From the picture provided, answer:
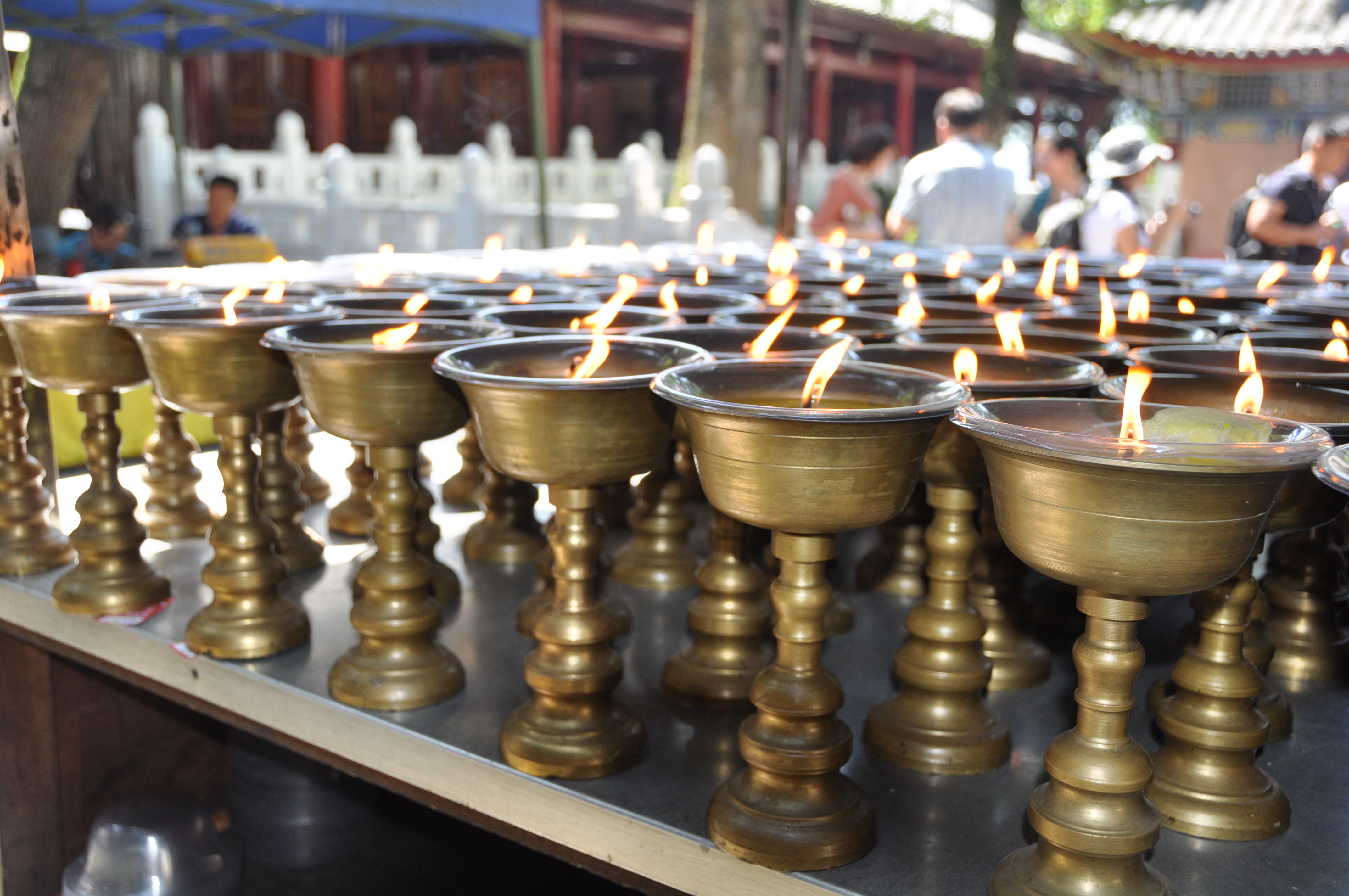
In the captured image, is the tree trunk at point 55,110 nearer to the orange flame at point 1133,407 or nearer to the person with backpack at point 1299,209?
the person with backpack at point 1299,209

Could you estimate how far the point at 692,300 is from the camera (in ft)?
5.50

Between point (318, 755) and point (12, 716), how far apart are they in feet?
2.27

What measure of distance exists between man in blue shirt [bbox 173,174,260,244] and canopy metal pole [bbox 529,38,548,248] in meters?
1.72

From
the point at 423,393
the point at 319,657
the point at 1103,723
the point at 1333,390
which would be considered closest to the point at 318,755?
the point at 319,657

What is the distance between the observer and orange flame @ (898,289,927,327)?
1.49m

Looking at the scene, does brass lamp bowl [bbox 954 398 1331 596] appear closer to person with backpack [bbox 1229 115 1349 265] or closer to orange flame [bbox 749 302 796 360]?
orange flame [bbox 749 302 796 360]

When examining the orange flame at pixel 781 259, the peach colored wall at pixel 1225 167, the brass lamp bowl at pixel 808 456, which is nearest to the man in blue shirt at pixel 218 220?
the orange flame at pixel 781 259

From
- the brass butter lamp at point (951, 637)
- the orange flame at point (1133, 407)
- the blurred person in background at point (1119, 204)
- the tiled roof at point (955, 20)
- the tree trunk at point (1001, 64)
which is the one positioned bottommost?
the brass butter lamp at point (951, 637)

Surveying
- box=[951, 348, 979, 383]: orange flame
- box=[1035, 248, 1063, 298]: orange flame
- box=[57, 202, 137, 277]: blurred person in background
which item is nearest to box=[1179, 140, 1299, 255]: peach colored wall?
box=[57, 202, 137, 277]: blurred person in background

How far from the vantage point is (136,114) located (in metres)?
8.53

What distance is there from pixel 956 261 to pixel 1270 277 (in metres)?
0.64

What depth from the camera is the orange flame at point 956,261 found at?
235 cm

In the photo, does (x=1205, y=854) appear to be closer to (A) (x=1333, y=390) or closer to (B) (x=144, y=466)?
(A) (x=1333, y=390)

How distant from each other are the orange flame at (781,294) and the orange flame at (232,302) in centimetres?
72
